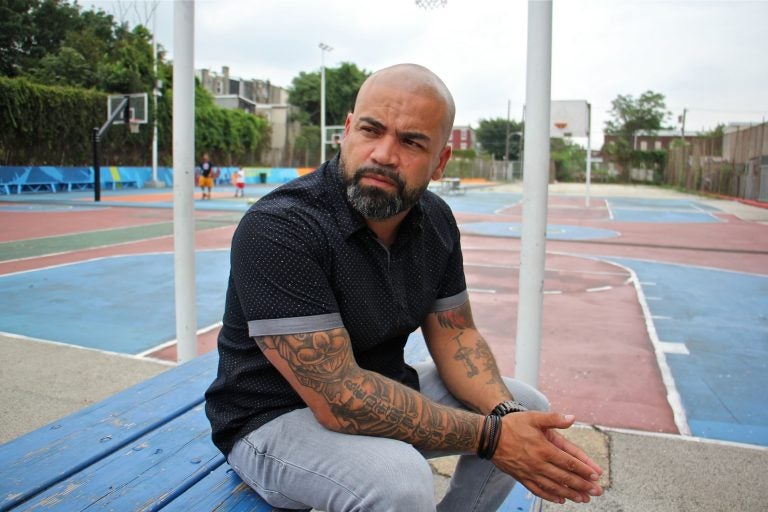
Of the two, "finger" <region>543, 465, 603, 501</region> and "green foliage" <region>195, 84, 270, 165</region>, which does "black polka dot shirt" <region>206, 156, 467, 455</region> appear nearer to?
"finger" <region>543, 465, 603, 501</region>

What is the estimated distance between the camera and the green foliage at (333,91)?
69.3 metres

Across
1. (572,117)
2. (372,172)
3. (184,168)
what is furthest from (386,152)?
(572,117)

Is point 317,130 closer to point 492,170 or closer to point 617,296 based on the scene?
point 492,170

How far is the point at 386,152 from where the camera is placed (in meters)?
2.02

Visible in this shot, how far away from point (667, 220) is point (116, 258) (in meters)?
15.5

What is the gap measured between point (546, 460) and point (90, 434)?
4.90ft

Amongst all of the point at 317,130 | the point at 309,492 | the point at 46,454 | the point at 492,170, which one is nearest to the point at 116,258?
the point at 46,454

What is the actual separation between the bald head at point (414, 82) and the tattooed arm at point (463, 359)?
2.27 feet

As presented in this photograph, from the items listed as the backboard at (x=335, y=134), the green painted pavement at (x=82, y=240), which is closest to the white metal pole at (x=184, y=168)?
the green painted pavement at (x=82, y=240)

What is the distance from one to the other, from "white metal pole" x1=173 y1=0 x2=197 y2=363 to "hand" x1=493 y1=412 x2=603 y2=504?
245 cm

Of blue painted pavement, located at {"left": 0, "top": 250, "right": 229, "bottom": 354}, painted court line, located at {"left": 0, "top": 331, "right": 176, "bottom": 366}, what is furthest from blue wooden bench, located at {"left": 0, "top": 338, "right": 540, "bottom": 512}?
blue painted pavement, located at {"left": 0, "top": 250, "right": 229, "bottom": 354}

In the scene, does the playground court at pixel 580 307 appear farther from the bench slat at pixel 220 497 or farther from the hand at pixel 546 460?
the bench slat at pixel 220 497

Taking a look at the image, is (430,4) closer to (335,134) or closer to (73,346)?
(73,346)

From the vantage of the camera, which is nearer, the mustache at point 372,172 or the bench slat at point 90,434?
the bench slat at point 90,434
